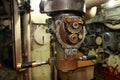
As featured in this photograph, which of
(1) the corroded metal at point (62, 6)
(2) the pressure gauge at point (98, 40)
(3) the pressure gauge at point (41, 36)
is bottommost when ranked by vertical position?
(2) the pressure gauge at point (98, 40)

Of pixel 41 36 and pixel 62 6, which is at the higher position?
pixel 62 6

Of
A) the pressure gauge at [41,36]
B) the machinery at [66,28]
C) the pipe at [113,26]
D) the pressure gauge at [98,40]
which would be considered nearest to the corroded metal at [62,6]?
the machinery at [66,28]

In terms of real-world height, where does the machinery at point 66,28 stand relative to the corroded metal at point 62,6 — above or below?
→ below

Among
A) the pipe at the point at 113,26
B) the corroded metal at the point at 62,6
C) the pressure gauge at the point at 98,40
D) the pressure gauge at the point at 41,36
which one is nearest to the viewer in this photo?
the corroded metal at the point at 62,6

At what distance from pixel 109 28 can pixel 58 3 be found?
2.80 meters

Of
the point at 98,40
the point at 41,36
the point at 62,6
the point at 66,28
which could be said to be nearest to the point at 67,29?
the point at 66,28

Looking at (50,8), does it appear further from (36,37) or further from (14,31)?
(36,37)

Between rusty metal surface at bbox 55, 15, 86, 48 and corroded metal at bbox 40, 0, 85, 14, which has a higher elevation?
corroded metal at bbox 40, 0, 85, 14

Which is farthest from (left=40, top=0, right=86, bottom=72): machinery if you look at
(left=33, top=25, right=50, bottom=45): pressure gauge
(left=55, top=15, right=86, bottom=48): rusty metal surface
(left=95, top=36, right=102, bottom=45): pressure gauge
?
(left=95, top=36, right=102, bottom=45): pressure gauge

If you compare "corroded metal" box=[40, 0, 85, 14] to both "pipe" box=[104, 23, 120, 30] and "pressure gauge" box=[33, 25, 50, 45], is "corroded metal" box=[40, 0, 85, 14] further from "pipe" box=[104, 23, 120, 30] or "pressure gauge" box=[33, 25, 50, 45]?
"pipe" box=[104, 23, 120, 30]

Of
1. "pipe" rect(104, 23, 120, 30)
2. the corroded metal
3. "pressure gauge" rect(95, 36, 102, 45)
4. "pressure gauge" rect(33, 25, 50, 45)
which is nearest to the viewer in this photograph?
the corroded metal

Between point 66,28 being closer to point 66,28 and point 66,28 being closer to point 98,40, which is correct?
point 66,28

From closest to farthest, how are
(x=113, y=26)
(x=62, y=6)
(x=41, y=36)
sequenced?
(x=62, y=6), (x=41, y=36), (x=113, y=26)

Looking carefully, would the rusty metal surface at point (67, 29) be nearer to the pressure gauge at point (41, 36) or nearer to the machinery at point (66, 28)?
the machinery at point (66, 28)
